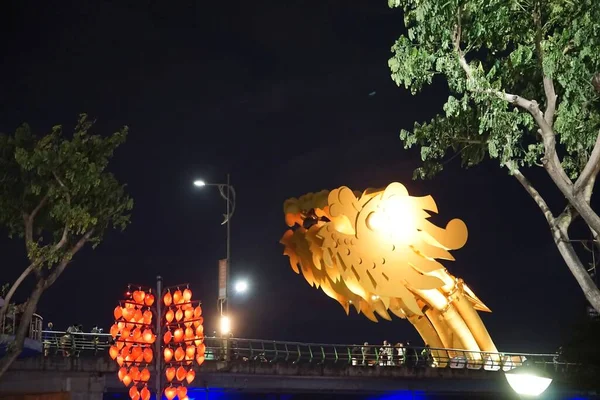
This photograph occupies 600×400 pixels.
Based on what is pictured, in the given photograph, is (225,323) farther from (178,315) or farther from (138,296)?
(138,296)

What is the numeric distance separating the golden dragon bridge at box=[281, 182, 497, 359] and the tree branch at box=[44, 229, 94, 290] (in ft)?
32.4

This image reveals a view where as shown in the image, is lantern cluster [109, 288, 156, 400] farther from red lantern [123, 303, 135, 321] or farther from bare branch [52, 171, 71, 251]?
bare branch [52, 171, 71, 251]

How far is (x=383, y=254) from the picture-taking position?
31.8 metres

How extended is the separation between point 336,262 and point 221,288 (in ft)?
15.7

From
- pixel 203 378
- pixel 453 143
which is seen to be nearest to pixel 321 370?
pixel 203 378

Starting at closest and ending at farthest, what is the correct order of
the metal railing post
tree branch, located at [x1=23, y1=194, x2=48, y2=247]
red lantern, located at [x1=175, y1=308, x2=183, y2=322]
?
the metal railing post, red lantern, located at [x1=175, y1=308, x2=183, y2=322], tree branch, located at [x1=23, y1=194, x2=48, y2=247]

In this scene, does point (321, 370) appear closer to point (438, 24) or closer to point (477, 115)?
point (477, 115)

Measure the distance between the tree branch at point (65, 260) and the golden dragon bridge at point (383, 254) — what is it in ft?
32.4

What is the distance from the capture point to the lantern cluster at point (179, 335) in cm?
2089

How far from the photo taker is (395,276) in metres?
31.9

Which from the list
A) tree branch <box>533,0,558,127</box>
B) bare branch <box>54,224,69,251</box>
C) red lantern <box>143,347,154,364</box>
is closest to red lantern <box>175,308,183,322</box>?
red lantern <box>143,347,154,364</box>

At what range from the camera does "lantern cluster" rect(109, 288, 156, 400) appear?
2031 centimetres

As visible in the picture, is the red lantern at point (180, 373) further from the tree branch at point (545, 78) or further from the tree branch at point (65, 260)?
the tree branch at point (545, 78)

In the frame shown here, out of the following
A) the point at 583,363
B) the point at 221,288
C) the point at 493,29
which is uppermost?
the point at 493,29
